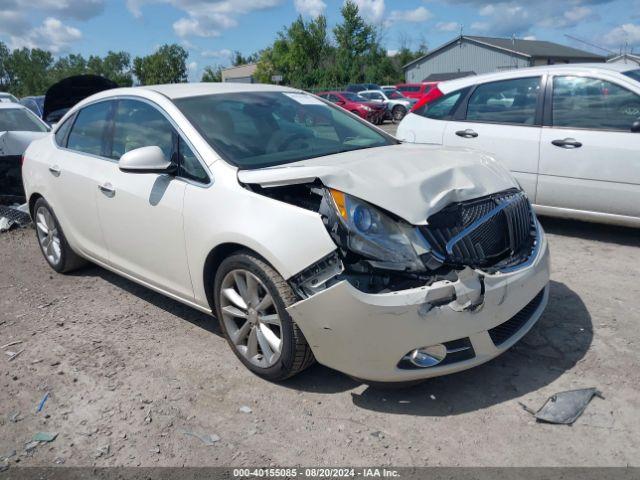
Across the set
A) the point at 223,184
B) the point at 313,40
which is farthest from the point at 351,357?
the point at 313,40

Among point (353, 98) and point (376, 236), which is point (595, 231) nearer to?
point (376, 236)

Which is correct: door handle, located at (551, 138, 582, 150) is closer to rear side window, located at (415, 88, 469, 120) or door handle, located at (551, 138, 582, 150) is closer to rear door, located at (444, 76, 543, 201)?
rear door, located at (444, 76, 543, 201)

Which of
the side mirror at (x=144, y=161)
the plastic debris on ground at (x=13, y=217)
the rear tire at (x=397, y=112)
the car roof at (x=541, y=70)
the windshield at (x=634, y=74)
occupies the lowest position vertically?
the rear tire at (x=397, y=112)

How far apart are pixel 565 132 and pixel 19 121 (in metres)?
7.72

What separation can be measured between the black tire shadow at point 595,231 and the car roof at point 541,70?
157 cm

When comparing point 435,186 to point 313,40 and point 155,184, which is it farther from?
point 313,40

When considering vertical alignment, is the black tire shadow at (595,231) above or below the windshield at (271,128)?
below

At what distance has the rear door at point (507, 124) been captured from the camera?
5.62m

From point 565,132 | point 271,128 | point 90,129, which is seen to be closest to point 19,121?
point 90,129

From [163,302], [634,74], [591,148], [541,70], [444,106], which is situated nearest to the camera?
[163,302]

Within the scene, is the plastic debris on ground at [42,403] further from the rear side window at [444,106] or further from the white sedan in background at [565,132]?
the rear side window at [444,106]

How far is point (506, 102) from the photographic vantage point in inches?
233

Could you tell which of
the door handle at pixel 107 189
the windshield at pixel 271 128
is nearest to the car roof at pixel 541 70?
the windshield at pixel 271 128

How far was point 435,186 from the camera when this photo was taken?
3059 millimetres
